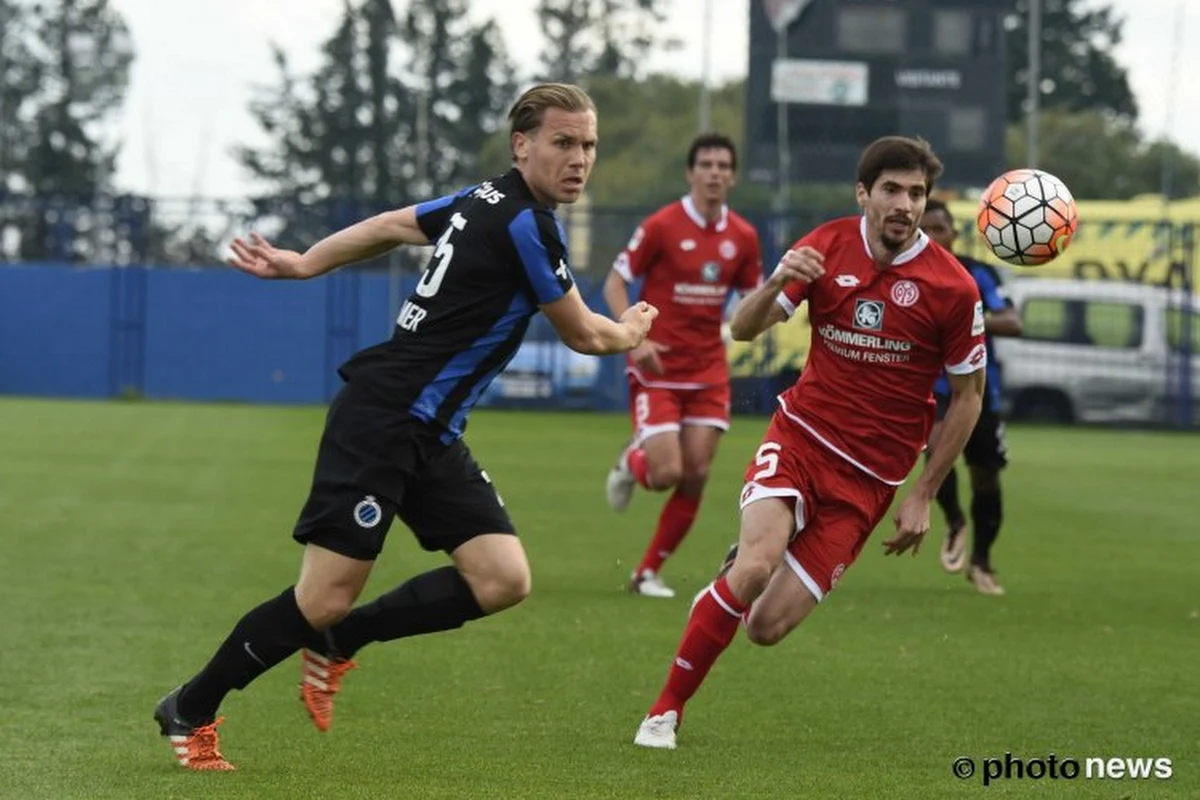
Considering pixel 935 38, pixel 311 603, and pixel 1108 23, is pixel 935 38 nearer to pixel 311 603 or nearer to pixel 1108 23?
pixel 311 603

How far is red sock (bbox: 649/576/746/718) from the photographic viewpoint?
753 centimetres

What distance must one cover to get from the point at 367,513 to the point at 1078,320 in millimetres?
27382

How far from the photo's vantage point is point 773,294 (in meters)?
7.50

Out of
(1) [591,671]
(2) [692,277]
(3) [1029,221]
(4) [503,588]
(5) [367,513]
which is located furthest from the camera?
(2) [692,277]

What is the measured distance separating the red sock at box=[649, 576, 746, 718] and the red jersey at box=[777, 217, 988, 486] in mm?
678

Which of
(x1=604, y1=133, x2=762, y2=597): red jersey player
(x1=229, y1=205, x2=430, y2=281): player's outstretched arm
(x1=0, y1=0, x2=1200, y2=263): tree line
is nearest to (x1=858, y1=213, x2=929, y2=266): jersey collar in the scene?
(x1=229, y1=205, x2=430, y2=281): player's outstretched arm

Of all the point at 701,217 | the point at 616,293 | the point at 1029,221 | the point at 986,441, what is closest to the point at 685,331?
the point at 616,293

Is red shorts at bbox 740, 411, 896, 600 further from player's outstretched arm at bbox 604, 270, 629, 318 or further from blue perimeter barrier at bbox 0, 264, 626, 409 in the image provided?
blue perimeter barrier at bbox 0, 264, 626, 409

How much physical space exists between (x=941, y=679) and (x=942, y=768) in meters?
2.02

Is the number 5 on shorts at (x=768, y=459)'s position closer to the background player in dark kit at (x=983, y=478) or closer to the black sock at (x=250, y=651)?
the black sock at (x=250, y=651)

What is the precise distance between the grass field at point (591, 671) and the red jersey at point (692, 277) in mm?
1275

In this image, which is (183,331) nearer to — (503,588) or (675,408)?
(675,408)

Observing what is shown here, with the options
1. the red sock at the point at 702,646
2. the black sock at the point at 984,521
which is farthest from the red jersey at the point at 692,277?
the red sock at the point at 702,646

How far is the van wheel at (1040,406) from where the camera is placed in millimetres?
33531
